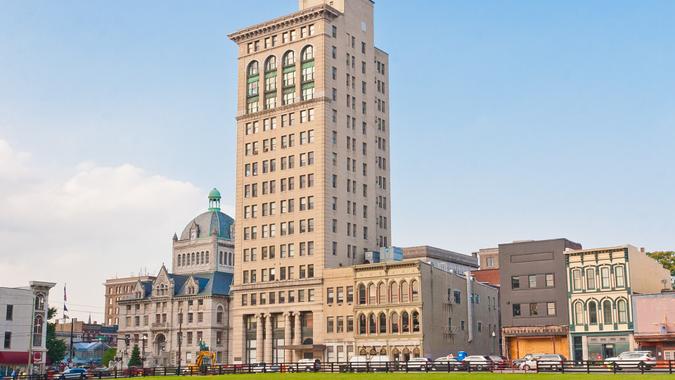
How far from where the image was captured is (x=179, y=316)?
6294 inches

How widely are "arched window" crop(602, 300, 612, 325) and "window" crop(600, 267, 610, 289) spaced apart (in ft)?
5.97

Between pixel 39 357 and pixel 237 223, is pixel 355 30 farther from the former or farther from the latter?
pixel 39 357

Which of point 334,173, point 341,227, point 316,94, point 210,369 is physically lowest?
point 210,369

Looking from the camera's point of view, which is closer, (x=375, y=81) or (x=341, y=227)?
(x=341, y=227)

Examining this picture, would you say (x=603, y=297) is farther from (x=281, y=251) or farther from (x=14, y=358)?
(x=14, y=358)

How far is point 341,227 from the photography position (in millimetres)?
127062

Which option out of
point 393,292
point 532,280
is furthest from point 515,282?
point 393,292

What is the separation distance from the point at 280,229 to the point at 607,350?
178ft

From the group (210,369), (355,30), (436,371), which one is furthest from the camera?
(355,30)

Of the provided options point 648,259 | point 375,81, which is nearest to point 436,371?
point 648,259

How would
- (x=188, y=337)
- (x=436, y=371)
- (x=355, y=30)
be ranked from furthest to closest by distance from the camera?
1. (x=188, y=337)
2. (x=355, y=30)
3. (x=436, y=371)

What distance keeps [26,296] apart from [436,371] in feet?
260

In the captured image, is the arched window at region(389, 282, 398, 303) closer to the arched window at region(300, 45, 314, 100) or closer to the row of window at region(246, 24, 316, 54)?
the arched window at region(300, 45, 314, 100)

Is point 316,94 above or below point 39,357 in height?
above
